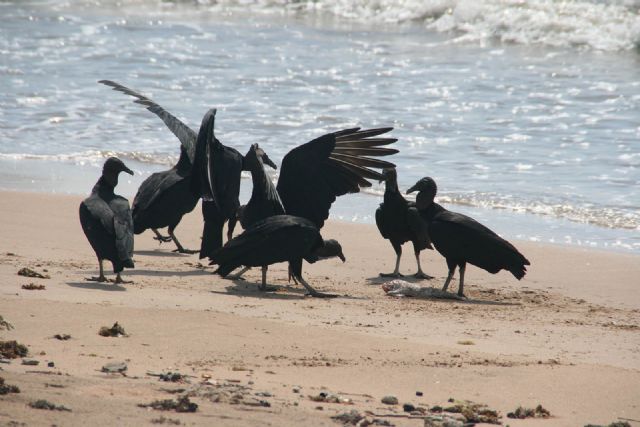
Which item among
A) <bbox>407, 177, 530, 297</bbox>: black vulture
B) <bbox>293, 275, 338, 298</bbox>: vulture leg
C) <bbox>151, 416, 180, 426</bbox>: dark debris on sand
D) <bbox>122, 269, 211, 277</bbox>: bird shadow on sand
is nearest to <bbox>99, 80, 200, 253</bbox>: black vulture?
<bbox>122, 269, 211, 277</bbox>: bird shadow on sand

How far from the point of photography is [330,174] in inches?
335

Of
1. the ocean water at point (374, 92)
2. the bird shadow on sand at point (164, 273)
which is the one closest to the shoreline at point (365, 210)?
the ocean water at point (374, 92)

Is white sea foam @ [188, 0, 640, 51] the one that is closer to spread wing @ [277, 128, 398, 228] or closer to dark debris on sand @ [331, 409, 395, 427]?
spread wing @ [277, 128, 398, 228]

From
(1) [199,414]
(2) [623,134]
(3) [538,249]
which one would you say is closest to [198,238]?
(3) [538,249]

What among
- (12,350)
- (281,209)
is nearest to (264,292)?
(281,209)

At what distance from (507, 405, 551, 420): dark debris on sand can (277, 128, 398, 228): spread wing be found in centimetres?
346

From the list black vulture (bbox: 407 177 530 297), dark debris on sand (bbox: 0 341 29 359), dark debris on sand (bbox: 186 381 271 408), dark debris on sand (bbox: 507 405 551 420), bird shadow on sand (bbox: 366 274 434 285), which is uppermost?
black vulture (bbox: 407 177 530 297)

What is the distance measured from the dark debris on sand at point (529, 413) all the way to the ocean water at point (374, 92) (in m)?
4.78

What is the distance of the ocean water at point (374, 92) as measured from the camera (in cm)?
1185

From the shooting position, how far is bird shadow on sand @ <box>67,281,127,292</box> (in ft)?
24.5

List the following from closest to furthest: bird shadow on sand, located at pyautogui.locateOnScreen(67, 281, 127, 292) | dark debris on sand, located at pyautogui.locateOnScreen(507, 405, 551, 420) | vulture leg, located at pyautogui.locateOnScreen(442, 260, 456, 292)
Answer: dark debris on sand, located at pyautogui.locateOnScreen(507, 405, 551, 420)
bird shadow on sand, located at pyautogui.locateOnScreen(67, 281, 127, 292)
vulture leg, located at pyautogui.locateOnScreen(442, 260, 456, 292)

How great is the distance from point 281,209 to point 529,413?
3530 millimetres

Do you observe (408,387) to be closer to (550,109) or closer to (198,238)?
(198,238)

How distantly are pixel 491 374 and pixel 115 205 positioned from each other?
3.23 meters
